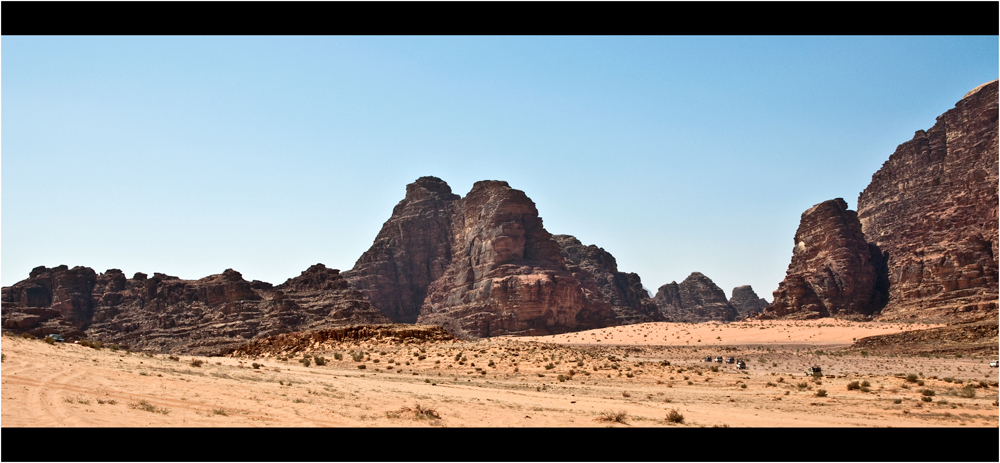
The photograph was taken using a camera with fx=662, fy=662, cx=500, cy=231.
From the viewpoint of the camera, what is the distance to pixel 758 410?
688 inches

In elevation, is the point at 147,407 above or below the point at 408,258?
below

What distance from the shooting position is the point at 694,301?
568ft

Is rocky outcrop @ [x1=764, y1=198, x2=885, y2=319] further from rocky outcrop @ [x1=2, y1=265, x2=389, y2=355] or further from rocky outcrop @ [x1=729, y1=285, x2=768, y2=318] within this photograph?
rocky outcrop @ [x1=729, y1=285, x2=768, y2=318]

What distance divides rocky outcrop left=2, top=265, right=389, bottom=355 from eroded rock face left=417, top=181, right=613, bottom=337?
32.5m

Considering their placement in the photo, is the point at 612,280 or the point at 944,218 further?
the point at 612,280

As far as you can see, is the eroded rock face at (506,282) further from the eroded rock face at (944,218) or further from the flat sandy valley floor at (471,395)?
the flat sandy valley floor at (471,395)

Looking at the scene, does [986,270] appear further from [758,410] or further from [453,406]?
[453,406]

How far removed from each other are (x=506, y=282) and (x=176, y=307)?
175 ft

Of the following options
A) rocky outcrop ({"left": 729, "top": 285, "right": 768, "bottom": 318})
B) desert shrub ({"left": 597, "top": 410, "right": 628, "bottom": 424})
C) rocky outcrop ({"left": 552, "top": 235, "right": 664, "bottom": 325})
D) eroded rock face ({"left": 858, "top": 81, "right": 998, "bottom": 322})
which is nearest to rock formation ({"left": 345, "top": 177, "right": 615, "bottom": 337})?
rocky outcrop ({"left": 552, "top": 235, "right": 664, "bottom": 325})

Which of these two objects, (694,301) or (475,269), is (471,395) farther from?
(694,301)

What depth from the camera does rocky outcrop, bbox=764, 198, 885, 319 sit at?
103562 millimetres

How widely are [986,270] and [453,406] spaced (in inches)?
3856

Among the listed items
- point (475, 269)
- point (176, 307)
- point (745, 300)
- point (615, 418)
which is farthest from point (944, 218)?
point (176, 307)

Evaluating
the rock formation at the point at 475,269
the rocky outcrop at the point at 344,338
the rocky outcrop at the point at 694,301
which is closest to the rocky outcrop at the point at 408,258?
the rock formation at the point at 475,269
